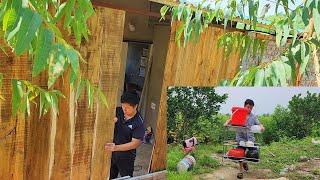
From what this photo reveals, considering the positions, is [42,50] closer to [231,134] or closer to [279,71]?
[279,71]

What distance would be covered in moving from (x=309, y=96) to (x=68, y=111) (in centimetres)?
153

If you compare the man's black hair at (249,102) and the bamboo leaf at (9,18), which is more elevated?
the bamboo leaf at (9,18)

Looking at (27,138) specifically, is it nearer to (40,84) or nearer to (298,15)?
(40,84)

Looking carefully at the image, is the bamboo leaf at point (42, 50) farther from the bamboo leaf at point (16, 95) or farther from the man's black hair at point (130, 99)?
the man's black hair at point (130, 99)

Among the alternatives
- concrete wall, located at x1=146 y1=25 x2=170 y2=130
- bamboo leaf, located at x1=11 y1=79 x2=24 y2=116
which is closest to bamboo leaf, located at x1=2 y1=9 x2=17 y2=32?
bamboo leaf, located at x1=11 y1=79 x2=24 y2=116

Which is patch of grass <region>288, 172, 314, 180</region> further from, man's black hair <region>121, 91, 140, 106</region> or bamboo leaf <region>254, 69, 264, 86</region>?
man's black hair <region>121, 91, 140, 106</region>

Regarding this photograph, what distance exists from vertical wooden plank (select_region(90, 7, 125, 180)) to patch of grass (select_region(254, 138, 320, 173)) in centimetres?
108

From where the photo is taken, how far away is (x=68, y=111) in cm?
273

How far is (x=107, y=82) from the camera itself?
2.95 metres

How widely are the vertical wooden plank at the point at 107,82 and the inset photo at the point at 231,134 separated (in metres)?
0.65

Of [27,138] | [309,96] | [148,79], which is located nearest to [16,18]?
[27,138]

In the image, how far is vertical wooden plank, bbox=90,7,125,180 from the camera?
2.88 m

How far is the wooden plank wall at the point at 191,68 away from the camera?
12.0 feet

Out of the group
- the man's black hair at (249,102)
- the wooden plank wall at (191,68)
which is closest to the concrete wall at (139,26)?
the wooden plank wall at (191,68)
